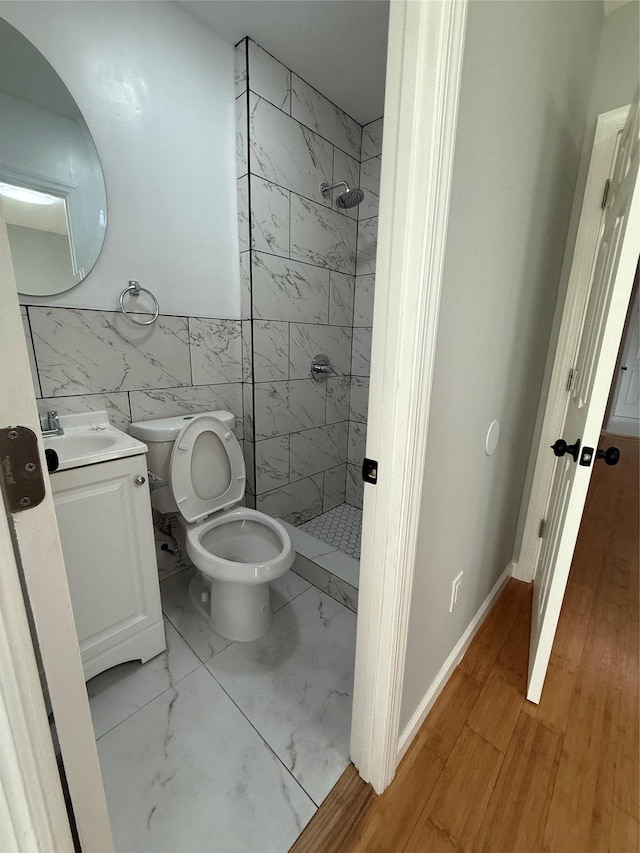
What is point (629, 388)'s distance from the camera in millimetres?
5293

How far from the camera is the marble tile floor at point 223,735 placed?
3.04ft

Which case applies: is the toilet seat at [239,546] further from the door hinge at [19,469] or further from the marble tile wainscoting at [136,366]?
the door hinge at [19,469]

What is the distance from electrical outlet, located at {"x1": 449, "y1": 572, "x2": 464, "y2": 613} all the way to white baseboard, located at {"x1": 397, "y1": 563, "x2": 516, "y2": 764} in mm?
245

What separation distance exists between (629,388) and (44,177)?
22.6ft

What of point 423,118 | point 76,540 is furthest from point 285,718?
point 423,118

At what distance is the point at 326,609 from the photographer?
1.69m

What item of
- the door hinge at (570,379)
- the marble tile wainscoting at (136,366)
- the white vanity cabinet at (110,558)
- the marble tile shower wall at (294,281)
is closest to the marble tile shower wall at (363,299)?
the marble tile shower wall at (294,281)

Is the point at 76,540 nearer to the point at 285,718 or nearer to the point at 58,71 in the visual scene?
the point at 285,718

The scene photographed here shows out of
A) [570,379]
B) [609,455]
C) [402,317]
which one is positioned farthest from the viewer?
[570,379]

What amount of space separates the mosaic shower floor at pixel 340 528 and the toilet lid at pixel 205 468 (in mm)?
725

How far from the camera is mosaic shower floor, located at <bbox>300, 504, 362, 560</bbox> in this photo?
2.09 metres

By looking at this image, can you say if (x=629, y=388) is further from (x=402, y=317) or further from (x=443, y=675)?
(x=402, y=317)

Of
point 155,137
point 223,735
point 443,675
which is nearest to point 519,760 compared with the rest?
point 443,675

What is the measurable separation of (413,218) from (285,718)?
1483 mm
